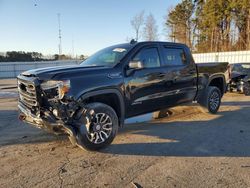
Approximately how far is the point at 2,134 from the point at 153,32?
42.0 meters

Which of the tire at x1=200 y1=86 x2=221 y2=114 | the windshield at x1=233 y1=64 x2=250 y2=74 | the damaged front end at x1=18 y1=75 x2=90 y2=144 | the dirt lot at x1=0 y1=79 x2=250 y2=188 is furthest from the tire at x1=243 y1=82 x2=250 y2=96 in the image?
the damaged front end at x1=18 y1=75 x2=90 y2=144

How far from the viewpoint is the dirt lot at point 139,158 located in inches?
152

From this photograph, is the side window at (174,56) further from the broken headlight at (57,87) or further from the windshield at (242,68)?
the windshield at (242,68)

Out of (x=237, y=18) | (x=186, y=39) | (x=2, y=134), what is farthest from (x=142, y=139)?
(x=186, y=39)

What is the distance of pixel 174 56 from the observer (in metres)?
6.80

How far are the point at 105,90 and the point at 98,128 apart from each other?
0.69 m

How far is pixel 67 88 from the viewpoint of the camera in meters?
4.53

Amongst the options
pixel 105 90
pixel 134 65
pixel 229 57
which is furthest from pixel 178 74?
pixel 229 57

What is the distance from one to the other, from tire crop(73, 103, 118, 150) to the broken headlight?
0.50 metres

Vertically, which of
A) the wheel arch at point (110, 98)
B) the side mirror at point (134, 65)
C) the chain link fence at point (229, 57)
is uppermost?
the chain link fence at point (229, 57)

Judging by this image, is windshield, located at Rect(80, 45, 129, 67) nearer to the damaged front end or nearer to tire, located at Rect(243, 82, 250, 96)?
the damaged front end

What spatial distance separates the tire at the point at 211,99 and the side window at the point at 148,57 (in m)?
2.47

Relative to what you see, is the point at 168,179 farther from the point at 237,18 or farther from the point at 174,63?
the point at 237,18

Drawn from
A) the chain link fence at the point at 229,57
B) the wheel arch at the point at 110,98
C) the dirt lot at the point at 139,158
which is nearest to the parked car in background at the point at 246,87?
the dirt lot at the point at 139,158
